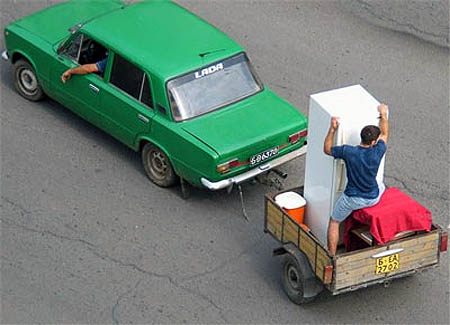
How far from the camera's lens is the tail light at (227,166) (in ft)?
38.7

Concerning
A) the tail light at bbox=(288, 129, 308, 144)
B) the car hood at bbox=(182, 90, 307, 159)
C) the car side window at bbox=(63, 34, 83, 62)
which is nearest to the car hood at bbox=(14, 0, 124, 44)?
the car side window at bbox=(63, 34, 83, 62)

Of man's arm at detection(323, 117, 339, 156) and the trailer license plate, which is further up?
man's arm at detection(323, 117, 339, 156)

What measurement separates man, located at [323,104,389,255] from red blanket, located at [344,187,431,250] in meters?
0.10

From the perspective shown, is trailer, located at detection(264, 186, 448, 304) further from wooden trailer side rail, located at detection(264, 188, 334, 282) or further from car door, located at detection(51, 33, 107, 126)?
car door, located at detection(51, 33, 107, 126)

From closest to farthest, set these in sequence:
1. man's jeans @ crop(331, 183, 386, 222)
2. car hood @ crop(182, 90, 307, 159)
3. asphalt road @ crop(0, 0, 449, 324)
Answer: man's jeans @ crop(331, 183, 386, 222) → asphalt road @ crop(0, 0, 449, 324) → car hood @ crop(182, 90, 307, 159)

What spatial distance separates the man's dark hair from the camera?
10.0 meters

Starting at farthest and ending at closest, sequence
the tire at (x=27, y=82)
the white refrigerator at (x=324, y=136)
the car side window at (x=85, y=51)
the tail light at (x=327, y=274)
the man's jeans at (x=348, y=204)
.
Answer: the tire at (x=27, y=82)
the car side window at (x=85, y=51)
the man's jeans at (x=348, y=204)
the white refrigerator at (x=324, y=136)
the tail light at (x=327, y=274)

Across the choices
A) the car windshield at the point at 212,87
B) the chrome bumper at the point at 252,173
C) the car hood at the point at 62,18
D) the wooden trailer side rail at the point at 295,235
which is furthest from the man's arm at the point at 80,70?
the wooden trailer side rail at the point at 295,235

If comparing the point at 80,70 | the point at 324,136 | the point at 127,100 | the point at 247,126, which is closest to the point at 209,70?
the point at 247,126

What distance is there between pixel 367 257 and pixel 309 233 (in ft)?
2.08

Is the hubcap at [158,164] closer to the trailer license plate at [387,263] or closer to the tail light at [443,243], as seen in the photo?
the trailer license plate at [387,263]

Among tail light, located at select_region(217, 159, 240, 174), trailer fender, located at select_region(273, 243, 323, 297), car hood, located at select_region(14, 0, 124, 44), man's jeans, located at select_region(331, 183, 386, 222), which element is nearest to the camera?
man's jeans, located at select_region(331, 183, 386, 222)

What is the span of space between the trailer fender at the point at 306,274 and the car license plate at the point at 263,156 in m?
1.50

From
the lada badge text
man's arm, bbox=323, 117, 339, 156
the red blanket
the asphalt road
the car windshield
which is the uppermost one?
man's arm, bbox=323, 117, 339, 156
